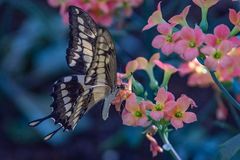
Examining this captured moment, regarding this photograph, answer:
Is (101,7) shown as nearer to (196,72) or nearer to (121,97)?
(196,72)

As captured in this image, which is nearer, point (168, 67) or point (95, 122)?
point (168, 67)

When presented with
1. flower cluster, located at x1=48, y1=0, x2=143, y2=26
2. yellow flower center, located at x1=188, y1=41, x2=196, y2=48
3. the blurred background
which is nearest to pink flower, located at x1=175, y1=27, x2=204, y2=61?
yellow flower center, located at x1=188, y1=41, x2=196, y2=48

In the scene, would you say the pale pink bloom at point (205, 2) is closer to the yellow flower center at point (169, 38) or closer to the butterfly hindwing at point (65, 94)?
the yellow flower center at point (169, 38)

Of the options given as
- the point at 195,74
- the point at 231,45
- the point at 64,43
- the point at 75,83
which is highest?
the point at 231,45

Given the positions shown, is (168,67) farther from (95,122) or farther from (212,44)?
(95,122)

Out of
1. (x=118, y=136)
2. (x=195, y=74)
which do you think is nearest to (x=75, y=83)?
(x=195, y=74)

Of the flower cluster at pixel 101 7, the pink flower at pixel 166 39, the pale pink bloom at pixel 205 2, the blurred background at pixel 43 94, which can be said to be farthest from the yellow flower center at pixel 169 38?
the blurred background at pixel 43 94
